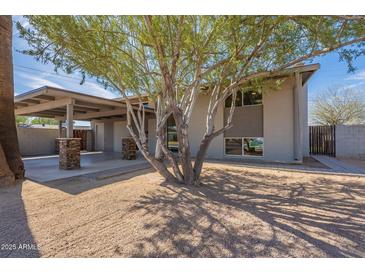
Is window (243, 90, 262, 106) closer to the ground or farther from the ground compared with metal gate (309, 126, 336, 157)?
farther from the ground

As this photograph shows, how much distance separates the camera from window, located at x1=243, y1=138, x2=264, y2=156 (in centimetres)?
1048

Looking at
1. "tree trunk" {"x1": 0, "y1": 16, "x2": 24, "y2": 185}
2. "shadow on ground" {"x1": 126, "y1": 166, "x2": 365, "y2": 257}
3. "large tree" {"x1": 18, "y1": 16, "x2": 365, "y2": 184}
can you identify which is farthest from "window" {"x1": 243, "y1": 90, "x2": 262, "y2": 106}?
"tree trunk" {"x1": 0, "y1": 16, "x2": 24, "y2": 185}

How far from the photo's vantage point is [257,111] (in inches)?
417

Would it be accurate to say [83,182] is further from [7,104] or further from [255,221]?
[255,221]

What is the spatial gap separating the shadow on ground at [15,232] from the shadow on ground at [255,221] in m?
1.42

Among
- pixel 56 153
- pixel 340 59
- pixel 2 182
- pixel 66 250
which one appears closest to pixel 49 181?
pixel 2 182

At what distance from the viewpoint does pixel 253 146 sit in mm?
10742

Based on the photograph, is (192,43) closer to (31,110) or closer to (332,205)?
(332,205)

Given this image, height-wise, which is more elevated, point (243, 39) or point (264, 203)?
point (243, 39)

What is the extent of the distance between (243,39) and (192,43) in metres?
1.26

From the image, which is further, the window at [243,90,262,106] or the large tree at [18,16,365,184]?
the window at [243,90,262,106]

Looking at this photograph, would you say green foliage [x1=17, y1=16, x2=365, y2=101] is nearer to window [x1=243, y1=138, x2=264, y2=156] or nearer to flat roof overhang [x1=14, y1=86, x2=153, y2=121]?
flat roof overhang [x1=14, y1=86, x2=153, y2=121]

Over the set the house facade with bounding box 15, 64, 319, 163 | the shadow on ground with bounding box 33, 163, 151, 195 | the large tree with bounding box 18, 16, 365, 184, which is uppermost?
the large tree with bounding box 18, 16, 365, 184

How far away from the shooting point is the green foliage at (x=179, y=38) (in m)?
4.06
